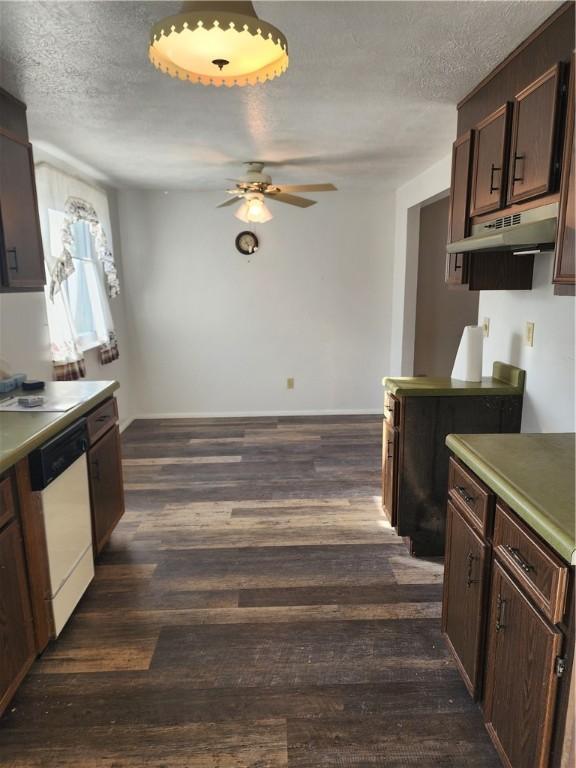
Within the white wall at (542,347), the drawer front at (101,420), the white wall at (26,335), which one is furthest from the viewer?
the white wall at (26,335)

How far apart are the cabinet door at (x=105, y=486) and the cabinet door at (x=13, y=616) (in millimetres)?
657

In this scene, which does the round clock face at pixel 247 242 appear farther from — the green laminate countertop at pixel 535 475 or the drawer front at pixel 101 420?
the green laminate countertop at pixel 535 475

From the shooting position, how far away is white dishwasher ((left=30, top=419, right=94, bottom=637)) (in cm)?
190

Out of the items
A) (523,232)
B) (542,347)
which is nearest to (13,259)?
(523,232)

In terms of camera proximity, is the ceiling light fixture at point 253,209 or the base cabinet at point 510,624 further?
the ceiling light fixture at point 253,209

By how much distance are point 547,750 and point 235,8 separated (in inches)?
76.1

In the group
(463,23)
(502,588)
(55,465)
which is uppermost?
(463,23)

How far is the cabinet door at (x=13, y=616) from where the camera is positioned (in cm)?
166

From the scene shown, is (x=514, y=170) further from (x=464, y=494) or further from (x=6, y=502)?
(x=6, y=502)

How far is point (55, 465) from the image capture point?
1958 millimetres

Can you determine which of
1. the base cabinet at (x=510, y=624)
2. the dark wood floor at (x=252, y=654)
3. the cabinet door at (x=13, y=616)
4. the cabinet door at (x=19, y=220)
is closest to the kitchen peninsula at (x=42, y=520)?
the cabinet door at (x=13, y=616)

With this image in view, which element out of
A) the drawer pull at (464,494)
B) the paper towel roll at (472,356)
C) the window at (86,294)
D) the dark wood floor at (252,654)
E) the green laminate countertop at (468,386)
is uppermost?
the window at (86,294)

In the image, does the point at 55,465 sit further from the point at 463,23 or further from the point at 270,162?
the point at 270,162

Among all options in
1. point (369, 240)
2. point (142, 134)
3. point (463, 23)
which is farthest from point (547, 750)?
point (369, 240)
